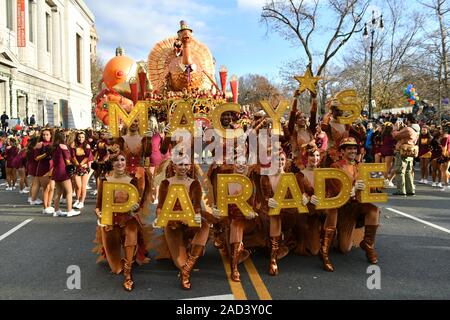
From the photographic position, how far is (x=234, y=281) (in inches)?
168

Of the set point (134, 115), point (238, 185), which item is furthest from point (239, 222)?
point (134, 115)

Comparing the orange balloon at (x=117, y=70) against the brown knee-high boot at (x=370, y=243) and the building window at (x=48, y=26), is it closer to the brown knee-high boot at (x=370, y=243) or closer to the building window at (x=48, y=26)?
the brown knee-high boot at (x=370, y=243)

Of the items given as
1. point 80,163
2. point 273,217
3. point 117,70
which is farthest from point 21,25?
point 273,217

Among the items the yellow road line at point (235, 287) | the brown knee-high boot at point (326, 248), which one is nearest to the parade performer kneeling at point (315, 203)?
the brown knee-high boot at point (326, 248)

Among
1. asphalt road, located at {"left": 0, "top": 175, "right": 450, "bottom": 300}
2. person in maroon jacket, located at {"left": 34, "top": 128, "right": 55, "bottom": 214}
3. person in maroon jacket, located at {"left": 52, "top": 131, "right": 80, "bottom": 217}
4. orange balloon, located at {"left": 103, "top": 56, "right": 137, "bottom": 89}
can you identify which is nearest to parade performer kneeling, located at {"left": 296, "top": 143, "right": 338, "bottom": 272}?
asphalt road, located at {"left": 0, "top": 175, "right": 450, "bottom": 300}

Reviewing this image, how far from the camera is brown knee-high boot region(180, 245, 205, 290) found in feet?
13.4

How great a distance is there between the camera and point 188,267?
4.16m

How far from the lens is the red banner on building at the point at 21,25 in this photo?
1135 inches

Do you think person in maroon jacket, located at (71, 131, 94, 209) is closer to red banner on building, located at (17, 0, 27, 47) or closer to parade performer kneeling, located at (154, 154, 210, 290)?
parade performer kneeling, located at (154, 154, 210, 290)

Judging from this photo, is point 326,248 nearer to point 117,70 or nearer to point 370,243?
point 370,243

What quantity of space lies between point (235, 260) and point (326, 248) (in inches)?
43.6

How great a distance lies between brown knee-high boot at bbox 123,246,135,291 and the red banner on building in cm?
2940

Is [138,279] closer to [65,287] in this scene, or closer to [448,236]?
[65,287]
